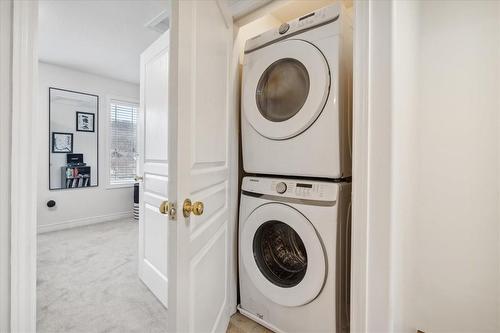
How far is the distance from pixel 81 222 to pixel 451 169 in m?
4.44

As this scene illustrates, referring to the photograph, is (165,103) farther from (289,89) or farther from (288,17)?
(288,17)

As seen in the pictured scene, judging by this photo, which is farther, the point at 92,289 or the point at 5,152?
the point at 92,289

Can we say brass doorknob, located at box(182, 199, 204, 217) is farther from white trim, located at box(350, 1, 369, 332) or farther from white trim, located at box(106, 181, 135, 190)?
white trim, located at box(106, 181, 135, 190)

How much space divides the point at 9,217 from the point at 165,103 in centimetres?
125

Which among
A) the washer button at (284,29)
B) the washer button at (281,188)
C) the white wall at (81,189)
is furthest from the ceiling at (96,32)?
the washer button at (281,188)

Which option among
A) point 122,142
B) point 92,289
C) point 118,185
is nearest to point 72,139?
point 122,142

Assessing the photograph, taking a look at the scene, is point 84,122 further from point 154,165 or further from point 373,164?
point 373,164

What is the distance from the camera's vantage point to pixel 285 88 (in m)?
1.48

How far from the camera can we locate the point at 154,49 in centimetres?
191

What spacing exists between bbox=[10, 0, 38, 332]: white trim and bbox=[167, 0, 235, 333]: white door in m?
0.39

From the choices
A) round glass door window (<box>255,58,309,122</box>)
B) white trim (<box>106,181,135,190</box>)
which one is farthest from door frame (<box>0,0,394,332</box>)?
white trim (<box>106,181,135,190</box>)

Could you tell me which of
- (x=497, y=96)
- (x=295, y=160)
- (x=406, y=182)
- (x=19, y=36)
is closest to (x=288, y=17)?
(x=295, y=160)

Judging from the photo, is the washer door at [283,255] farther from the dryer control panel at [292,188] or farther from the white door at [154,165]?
the white door at [154,165]

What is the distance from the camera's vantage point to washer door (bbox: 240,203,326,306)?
1.29 m
